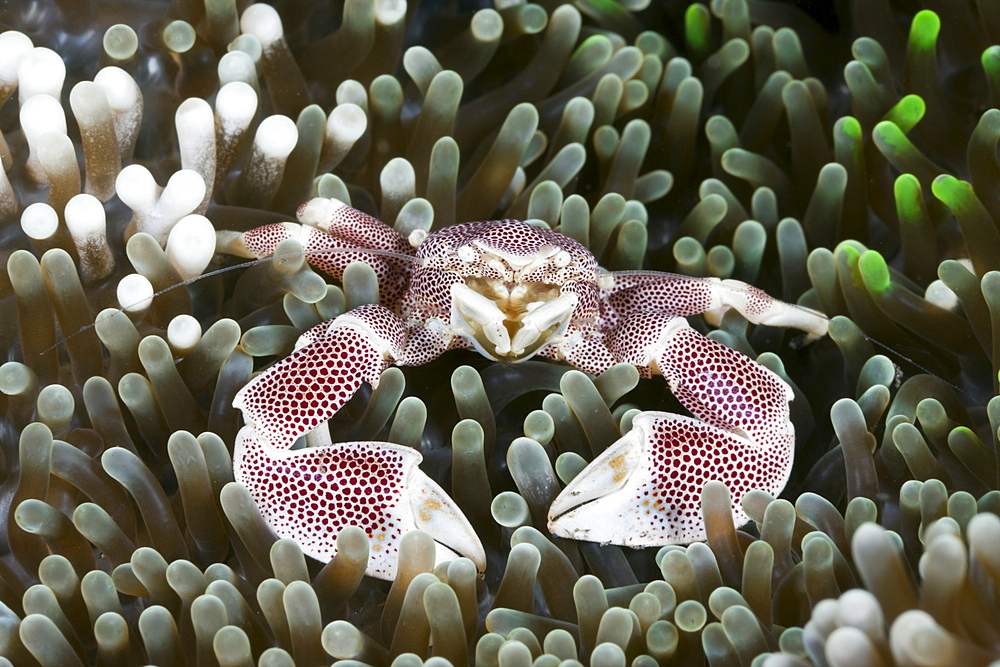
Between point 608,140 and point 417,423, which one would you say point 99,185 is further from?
point 608,140

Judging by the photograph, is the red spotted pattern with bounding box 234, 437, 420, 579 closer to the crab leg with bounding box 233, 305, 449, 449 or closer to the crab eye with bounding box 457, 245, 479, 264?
the crab leg with bounding box 233, 305, 449, 449

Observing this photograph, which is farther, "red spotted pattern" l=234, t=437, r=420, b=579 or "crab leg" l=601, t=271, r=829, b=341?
"crab leg" l=601, t=271, r=829, b=341

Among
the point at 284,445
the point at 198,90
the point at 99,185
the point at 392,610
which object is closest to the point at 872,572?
the point at 392,610

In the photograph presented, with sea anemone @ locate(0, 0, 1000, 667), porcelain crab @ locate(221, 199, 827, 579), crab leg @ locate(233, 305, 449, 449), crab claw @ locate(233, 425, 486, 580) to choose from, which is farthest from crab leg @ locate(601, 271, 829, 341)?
crab claw @ locate(233, 425, 486, 580)

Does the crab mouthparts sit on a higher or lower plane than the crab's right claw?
higher

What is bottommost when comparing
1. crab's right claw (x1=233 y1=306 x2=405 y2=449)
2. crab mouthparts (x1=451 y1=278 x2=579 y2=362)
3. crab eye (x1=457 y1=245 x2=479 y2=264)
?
crab's right claw (x1=233 y1=306 x2=405 y2=449)

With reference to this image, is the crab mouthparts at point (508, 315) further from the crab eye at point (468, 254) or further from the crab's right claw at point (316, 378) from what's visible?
the crab's right claw at point (316, 378)

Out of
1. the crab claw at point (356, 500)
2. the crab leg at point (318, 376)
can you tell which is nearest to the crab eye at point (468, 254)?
the crab leg at point (318, 376)
